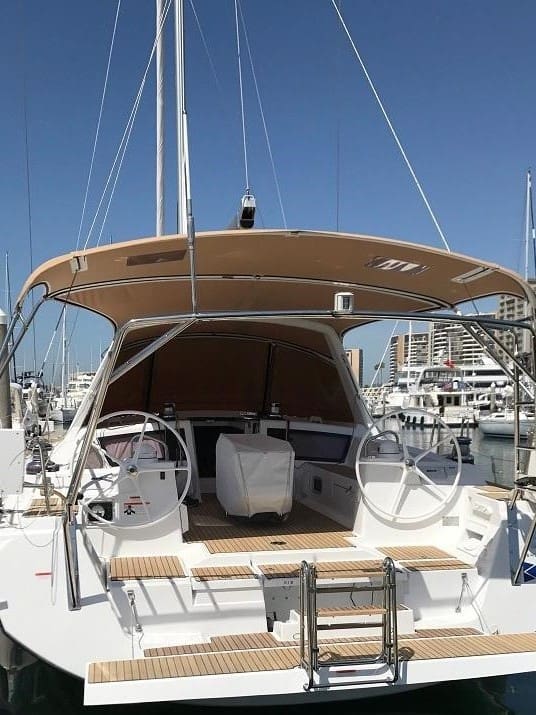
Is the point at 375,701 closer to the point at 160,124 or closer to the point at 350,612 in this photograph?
the point at 350,612

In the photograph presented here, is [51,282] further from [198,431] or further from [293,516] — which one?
[198,431]

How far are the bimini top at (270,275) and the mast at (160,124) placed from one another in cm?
359

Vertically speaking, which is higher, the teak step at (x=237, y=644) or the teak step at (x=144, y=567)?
the teak step at (x=144, y=567)

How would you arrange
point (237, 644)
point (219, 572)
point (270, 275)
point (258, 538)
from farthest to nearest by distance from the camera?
point (270, 275), point (258, 538), point (219, 572), point (237, 644)

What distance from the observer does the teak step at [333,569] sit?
449 centimetres

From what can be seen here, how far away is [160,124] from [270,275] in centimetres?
603

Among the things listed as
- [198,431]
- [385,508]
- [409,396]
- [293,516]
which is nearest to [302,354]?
[198,431]

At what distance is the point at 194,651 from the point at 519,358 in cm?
275

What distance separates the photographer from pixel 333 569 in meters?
4.67

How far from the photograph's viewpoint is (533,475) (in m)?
4.66

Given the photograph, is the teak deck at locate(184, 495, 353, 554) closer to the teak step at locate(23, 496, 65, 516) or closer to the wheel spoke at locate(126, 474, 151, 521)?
the wheel spoke at locate(126, 474, 151, 521)

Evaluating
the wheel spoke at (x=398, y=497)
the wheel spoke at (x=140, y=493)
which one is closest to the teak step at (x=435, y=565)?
the wheel spoke at (x=398, y=497)

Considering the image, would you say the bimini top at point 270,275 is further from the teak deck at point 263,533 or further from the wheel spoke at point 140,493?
the teak deck at point 263,533

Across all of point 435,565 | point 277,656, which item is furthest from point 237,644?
point 435,565
